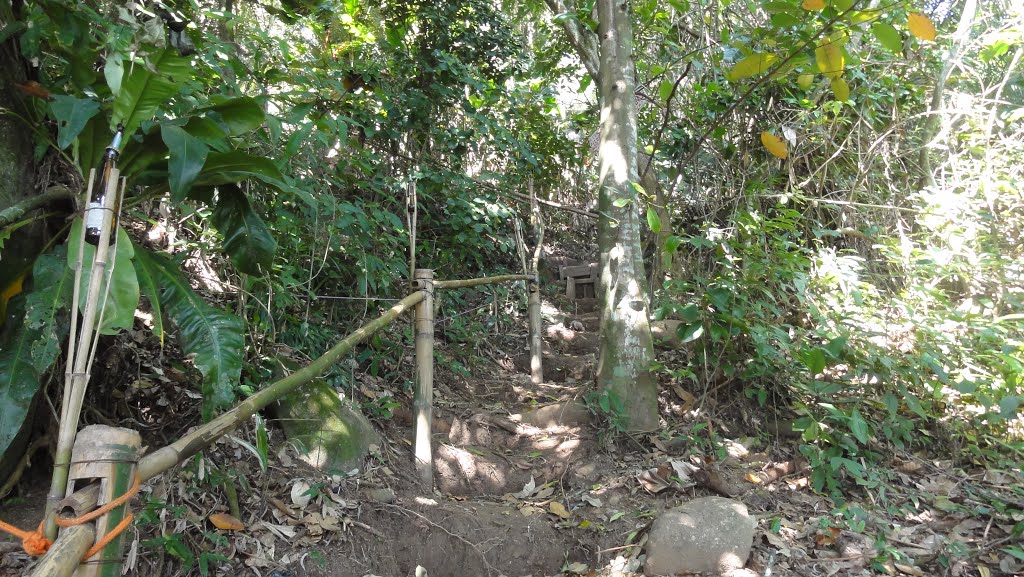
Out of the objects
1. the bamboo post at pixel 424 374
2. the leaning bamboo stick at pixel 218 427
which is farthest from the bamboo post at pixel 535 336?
the leaning bamboo stick at pixel 218 427

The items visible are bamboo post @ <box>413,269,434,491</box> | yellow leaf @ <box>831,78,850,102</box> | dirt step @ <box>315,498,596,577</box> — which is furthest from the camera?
bamboo post @ <box>413,269,434,491</box>

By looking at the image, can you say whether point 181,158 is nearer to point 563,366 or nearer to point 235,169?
point 235,169

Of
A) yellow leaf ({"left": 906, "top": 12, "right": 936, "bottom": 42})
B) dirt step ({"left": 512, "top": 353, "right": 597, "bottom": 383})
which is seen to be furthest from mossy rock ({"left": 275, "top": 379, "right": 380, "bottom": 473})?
yellow leaf ({"left": 906, "top": 12, "right": 936, "bottom": 42})

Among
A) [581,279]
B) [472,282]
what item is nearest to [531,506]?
[472,282]

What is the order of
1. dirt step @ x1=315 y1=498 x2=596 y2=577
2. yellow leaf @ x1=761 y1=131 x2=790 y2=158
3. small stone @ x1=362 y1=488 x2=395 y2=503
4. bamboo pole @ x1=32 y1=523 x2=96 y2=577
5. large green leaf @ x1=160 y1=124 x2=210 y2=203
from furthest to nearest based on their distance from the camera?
yellow leaf @ x1=761 y1=131 x2=790 y2=158
small stone @ x1=362 y1=488 x2=395 y2=503
dirt step @ x1=315 y1=498 x2=596 y2=577
large green leaf @ x1=160 y1=124 x2=210 y2=203
bamboo pole @ x1=32 y1=523 x2=96 y2=577

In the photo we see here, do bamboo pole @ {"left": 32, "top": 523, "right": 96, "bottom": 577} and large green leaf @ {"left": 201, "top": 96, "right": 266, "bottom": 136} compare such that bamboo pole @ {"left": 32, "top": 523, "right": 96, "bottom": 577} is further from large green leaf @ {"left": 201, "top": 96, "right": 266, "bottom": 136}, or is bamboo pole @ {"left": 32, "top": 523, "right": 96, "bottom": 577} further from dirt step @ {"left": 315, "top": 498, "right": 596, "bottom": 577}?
dirt step @ {"left": 315, "top": 498, "right": 596, "bottom": 577}

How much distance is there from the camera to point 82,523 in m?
1.26

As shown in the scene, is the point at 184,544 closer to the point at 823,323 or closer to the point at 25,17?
the point at 25,17

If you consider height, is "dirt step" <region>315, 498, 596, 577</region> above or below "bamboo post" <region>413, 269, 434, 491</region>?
below

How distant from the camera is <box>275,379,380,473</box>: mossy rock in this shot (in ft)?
11.3

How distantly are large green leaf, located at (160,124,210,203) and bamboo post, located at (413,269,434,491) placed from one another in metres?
1.59

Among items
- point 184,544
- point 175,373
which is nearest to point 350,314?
point 175,373

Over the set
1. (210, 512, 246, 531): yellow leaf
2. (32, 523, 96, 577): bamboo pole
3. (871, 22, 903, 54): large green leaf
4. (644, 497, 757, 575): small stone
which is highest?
(871, 22, 903, 54): large green leaf

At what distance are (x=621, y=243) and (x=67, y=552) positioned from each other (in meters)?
3.73
